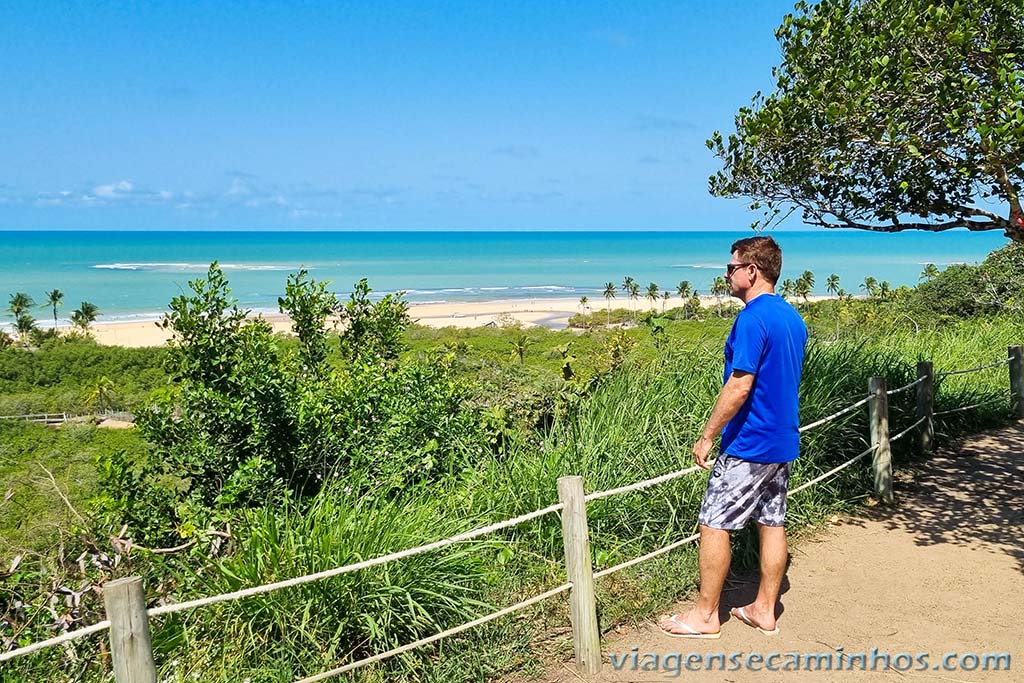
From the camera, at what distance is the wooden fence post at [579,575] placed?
12.6 feet

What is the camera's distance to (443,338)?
5609 centimetres

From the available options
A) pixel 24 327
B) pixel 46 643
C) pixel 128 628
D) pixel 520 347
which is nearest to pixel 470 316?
pixel 24 327

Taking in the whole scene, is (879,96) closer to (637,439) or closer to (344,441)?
(637,439)

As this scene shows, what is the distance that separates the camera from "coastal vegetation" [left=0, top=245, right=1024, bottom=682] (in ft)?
13.0

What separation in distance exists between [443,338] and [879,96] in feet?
168

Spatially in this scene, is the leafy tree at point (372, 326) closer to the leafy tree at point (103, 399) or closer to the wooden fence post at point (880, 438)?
the wooden fence post at point (880, 438)

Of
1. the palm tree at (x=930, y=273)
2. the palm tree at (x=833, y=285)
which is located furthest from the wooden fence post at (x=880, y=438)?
the palm tree at (x=833, y=285)

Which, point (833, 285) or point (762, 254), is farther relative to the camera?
point (833, 285)

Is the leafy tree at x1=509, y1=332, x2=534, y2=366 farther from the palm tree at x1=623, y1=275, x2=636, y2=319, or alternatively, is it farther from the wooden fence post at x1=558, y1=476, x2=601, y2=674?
the palm tree at x1=623, y1=275, x2=636, y2=319

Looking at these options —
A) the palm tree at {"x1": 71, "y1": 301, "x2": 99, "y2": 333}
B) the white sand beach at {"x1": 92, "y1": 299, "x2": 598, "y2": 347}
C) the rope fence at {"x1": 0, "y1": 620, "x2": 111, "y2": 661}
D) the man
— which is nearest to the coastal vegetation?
the man

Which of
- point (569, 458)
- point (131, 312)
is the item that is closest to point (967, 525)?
point (569, 458)

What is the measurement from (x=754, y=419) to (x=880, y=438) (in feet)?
9.56

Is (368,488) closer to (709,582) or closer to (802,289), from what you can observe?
(709,582)

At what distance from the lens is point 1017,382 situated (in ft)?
30.6
